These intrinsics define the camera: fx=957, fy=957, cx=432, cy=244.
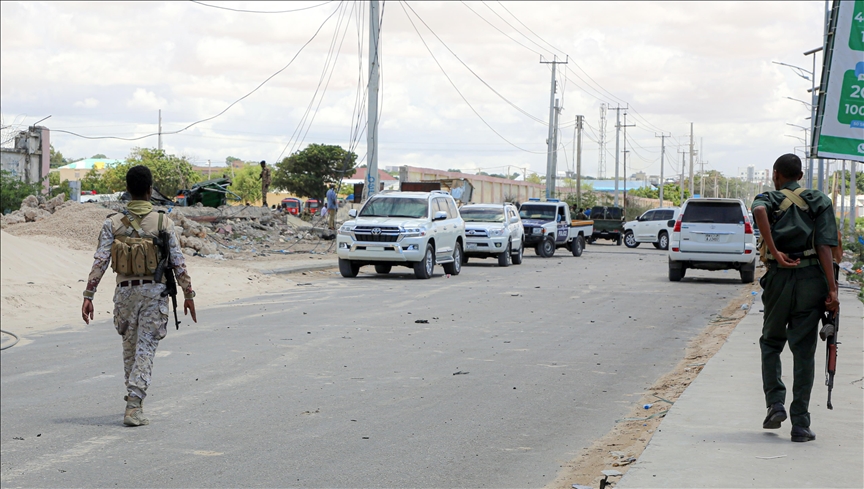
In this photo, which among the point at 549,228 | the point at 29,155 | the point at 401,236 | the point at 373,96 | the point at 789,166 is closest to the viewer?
the point at 789,166

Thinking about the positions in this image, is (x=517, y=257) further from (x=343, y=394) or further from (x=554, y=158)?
(x=554, y=158)

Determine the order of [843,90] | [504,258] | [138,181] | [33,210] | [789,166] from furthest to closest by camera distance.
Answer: [504,258] → [33,210] → [843,90] → [138,181] → [789,166]

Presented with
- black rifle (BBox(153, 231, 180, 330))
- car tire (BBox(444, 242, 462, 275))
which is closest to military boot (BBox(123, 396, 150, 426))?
black rifle (BBox(153, 231, 180, 330))

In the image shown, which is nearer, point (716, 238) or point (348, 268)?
point (716, 238)

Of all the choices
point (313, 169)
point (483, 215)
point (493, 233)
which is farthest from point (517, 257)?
point (313, 169)

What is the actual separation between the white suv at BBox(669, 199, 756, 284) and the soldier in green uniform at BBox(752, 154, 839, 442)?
16013 millimetres

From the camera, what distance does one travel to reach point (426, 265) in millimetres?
22453

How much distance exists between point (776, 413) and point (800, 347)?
0.51 m

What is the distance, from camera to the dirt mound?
24.4m

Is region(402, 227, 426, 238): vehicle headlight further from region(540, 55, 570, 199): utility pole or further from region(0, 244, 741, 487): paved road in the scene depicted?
region(540, 55, 570, 199): utility pole

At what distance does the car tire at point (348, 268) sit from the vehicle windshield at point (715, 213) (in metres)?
7.83

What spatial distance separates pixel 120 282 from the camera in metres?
7.74

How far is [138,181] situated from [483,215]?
22.0m

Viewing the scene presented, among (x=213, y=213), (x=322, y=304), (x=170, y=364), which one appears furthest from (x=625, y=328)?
(x=213, y=213)
